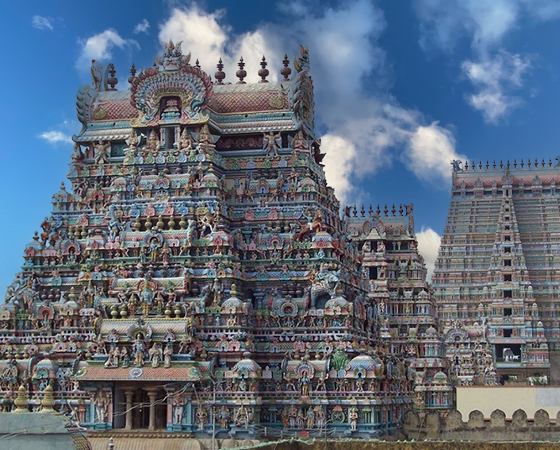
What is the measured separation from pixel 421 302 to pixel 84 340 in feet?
99.4

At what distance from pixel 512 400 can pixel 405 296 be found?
10.6 m

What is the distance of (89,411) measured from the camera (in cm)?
5088

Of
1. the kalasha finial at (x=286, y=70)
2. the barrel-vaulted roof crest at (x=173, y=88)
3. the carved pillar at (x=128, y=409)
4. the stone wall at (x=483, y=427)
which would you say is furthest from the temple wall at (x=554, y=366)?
the carved pillar at (x=128, y=409)

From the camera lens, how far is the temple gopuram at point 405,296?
70375mm

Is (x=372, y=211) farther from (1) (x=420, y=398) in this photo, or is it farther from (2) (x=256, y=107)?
A: (2) (x=256, y=107)

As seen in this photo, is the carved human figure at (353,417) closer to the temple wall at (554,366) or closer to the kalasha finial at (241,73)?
the kalasha finial at (241,73)

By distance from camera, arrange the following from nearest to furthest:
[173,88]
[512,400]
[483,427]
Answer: [483,427], [173,88], [512,400]

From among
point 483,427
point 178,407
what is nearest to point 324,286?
point 178,407

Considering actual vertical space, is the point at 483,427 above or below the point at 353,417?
below

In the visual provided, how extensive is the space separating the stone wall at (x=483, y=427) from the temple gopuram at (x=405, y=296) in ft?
30.5

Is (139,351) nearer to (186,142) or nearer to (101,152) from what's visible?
(186,142)

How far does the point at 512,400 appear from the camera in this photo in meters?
74.2

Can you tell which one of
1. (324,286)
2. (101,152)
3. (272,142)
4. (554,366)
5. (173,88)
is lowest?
(554,366)

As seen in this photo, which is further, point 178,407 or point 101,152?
point 101,152
